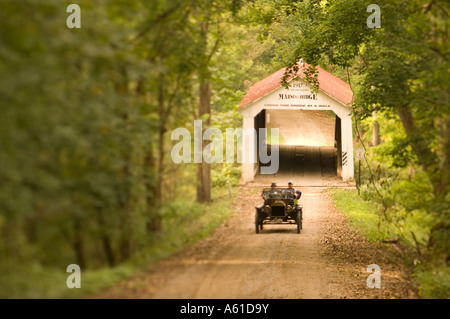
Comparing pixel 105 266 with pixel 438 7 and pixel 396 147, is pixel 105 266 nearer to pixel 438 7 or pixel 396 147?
pixel 396 147

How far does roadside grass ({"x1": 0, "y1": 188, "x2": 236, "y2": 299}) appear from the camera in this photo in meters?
4.18

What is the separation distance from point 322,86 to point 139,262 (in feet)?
12.9

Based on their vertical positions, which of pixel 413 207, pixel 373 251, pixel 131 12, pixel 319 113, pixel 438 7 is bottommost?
pixel 373 251

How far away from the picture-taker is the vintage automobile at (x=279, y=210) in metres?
6.61

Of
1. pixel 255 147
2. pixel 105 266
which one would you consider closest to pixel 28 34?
pixel 105 266

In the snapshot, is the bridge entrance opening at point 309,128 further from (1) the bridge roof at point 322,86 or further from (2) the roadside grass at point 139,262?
(2) the roadside grass at point 139,262

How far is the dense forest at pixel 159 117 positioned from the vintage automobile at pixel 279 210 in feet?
2.54

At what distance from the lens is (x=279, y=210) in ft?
21.6

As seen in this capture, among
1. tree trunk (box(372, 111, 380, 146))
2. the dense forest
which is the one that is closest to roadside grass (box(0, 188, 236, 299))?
the dense forest

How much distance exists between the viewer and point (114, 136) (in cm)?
439

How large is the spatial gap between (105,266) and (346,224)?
4.19 metres
